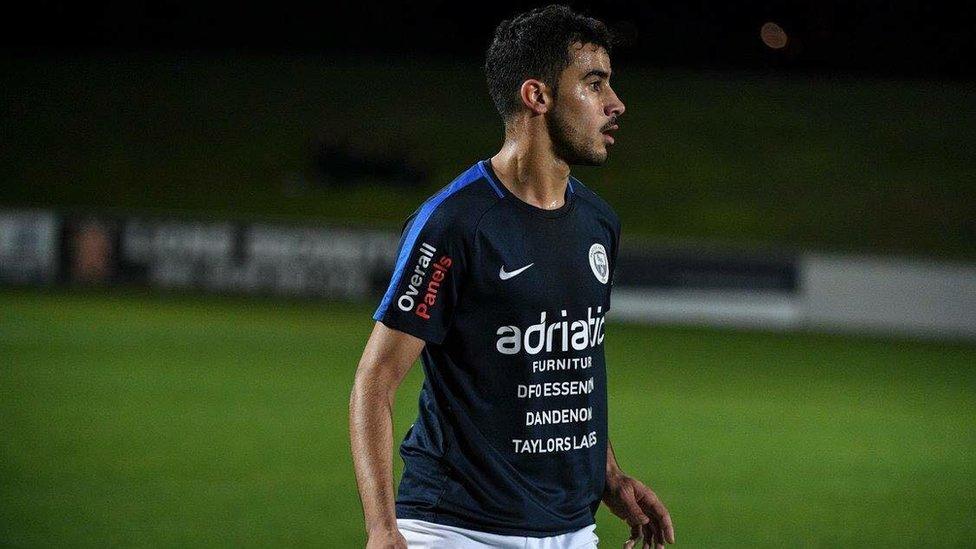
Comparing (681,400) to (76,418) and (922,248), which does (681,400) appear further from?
(922,248)

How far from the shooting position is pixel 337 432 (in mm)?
10469

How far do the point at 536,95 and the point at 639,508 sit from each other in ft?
3.58

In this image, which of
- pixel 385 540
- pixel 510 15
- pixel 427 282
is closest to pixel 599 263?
pixel 427 282

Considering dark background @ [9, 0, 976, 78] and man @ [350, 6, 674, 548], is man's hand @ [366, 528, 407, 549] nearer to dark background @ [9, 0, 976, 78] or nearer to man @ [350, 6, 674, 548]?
man @ [350, 6, 674, 548]

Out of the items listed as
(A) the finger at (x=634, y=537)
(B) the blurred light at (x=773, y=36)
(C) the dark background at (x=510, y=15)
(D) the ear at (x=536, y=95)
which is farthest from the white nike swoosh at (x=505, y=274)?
(B) the blurred light at (x=773, y=36)

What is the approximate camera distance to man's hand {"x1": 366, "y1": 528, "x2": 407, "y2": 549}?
9.49 feet

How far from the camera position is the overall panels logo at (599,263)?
131 inches

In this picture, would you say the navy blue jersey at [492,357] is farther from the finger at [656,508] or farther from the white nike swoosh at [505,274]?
the finger at [656,508]

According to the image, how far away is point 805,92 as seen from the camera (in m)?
29.4

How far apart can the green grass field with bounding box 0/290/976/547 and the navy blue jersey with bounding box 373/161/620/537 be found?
400cm

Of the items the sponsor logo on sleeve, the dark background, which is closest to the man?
the sponsor logo on sleeve

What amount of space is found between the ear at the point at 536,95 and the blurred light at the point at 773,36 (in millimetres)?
27954

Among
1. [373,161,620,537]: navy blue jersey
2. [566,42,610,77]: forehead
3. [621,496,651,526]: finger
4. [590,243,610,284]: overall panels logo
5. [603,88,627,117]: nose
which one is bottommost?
[621,496,651,526]: finger

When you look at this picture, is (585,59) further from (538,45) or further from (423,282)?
(423,282)
